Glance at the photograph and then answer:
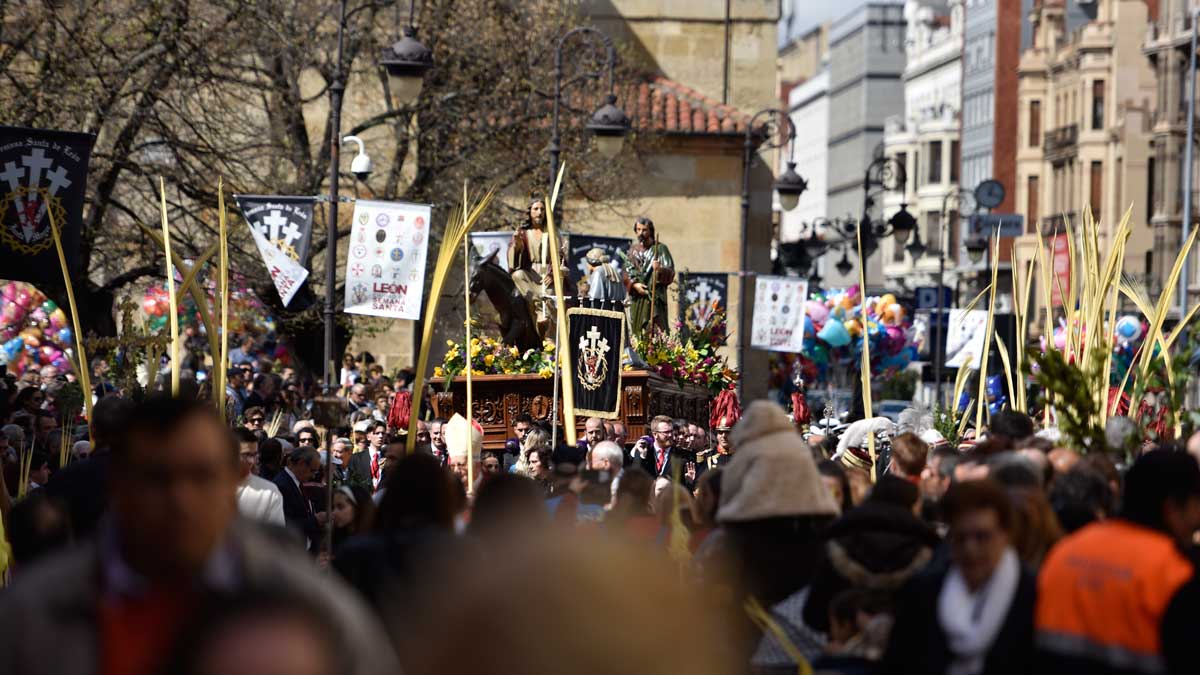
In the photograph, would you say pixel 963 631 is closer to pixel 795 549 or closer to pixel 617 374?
pixel 795 549

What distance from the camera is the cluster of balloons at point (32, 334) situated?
28.9 meters

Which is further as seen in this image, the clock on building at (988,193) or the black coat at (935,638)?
the clock on building at (988,193)

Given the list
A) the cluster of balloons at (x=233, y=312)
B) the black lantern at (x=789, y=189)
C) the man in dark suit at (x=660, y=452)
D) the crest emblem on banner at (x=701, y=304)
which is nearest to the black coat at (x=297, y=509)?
the man in dark suit at (x=660, y=452)

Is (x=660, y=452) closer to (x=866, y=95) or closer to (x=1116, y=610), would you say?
(x=1116, y=610)

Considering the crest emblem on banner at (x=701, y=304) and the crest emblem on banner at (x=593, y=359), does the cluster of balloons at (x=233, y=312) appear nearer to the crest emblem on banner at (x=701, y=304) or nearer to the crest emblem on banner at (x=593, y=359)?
the crest emblem on banner at (x=701, y=304)

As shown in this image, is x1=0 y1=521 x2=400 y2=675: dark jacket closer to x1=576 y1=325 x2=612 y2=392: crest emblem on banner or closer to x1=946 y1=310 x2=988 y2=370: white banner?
x1=576 y1=325 x2=612 y2=392: crest emblem on banner

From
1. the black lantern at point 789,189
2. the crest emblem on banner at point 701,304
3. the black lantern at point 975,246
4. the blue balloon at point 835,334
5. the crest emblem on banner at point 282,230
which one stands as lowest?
the blue balloon at point 835,334

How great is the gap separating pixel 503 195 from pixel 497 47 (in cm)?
253

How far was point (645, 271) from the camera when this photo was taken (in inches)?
822

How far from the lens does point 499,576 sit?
3.87 metres

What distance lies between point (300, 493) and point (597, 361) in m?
4.74

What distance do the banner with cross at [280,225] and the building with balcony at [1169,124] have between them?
5308 cm

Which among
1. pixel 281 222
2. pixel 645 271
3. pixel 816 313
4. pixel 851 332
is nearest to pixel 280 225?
pixel 281 222

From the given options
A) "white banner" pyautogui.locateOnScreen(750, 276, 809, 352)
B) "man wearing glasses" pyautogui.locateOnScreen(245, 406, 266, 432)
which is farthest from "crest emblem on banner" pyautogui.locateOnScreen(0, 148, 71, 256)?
"white banner" pyautogui.locateOnScreen(750, 276, 809, 352)
